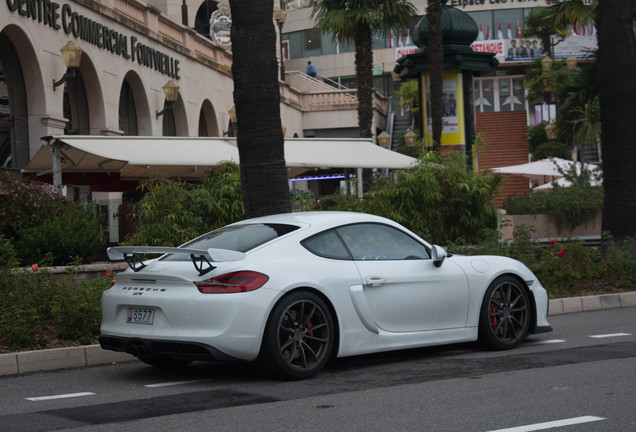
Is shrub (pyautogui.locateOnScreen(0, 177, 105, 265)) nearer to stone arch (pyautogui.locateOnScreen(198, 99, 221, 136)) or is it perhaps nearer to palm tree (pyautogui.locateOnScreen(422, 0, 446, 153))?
palm tree (pyautogui.locateOnScreen(422, 0, 446, 153))

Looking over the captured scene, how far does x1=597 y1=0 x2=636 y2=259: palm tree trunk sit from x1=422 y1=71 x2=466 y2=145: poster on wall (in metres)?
13.0

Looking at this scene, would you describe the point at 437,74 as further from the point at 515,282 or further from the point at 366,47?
the point at 515,282

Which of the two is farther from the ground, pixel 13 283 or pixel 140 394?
pixel 13 283

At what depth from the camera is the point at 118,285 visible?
26.8ft

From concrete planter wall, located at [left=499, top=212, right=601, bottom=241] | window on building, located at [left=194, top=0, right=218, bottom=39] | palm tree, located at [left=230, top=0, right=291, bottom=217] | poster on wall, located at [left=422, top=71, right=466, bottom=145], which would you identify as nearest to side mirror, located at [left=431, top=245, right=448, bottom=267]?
palm tree, located at [left=230, top=0, right=291, bottom=217]

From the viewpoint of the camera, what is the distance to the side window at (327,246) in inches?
324

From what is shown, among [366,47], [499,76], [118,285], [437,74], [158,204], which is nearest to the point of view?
[118,285]

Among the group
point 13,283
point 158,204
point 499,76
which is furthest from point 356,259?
point 499,76

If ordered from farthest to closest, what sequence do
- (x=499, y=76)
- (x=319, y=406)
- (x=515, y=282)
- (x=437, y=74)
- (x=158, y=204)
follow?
(x=499, y=76), (x=437, y=74), (x=158, y=204), (x=515, y=282), (x=319, y=406)

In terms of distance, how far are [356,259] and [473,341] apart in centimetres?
192

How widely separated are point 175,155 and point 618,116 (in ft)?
27.4

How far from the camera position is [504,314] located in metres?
9.37

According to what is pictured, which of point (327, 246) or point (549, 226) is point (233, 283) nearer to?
point (327, 246)

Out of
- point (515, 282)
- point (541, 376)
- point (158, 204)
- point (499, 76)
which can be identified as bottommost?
point (541, 376)
